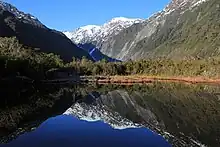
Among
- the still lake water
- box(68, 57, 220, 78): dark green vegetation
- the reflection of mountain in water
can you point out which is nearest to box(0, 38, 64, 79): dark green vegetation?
box(68, 57, 220, 78): dark green vegetation

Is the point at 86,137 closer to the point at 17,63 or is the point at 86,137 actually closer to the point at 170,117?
the point at 170,117

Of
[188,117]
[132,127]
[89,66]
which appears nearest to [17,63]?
[89,66]

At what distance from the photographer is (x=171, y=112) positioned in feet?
177

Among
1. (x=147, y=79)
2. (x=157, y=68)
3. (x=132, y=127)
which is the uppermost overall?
(x=157, y=68)

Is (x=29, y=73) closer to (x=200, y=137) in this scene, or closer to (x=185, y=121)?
(x=185, y=121)

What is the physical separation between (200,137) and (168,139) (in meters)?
3.04

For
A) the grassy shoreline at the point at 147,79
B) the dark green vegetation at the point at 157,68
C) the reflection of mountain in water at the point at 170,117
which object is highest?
the dark green vegetation at the point at 157,68

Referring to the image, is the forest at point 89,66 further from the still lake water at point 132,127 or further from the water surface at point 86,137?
the water surface at point 86,137

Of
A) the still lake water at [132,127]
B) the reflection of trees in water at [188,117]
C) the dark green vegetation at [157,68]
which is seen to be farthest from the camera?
the dark green vegetation at [157,68]

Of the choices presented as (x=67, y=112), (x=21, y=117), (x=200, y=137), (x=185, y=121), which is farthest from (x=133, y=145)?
(x=67, y=112)

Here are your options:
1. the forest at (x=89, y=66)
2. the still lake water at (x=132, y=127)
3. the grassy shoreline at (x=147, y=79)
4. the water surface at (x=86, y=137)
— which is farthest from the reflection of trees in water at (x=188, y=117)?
the grassy shoreline at (x=147, y=79)

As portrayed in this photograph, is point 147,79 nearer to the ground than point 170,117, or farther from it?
farther from it

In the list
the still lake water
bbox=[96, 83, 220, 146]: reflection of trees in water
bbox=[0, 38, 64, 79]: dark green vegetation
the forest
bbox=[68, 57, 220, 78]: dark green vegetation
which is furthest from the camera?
bbox=[68, 57, 220, 78]: dark green vegetation

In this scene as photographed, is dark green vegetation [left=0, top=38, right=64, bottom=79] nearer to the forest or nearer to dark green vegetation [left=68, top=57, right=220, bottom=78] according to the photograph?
the forest
